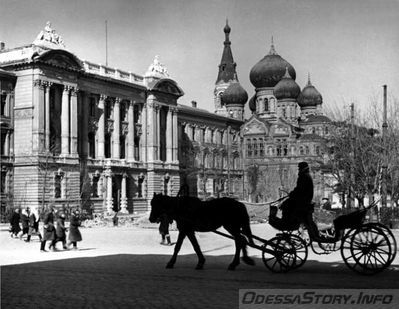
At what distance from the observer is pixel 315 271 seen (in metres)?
16.3

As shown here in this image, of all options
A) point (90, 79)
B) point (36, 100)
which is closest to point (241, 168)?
point (90, 79)

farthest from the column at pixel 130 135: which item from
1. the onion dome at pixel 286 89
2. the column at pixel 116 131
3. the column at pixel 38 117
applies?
the onion dome at pixel 286 89

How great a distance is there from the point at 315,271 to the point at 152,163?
6517 centimetres

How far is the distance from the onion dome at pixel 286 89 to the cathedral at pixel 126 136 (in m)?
0.20

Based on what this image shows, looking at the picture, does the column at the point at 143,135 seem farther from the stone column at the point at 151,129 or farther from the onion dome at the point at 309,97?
the onion dome at the point at 309,97

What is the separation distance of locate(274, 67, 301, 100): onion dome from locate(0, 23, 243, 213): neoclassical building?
25.2 meters

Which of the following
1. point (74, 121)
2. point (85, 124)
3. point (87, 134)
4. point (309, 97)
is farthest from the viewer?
point (309, 97)

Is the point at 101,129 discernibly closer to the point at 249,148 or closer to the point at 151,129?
the point at 151,129

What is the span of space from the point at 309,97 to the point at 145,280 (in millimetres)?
111797

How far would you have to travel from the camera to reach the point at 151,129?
82.2 metres

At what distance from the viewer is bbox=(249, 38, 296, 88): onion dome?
121438 mm

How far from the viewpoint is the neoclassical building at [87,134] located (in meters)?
63.4

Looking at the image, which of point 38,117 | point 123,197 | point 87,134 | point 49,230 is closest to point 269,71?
point 123,197

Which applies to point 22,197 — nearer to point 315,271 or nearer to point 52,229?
point 52,229
